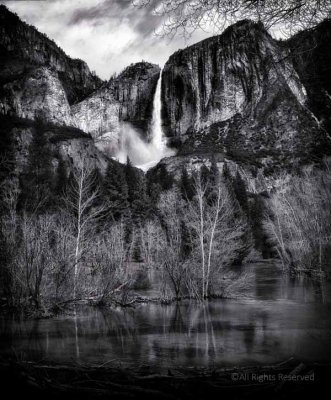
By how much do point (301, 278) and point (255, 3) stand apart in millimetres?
28551

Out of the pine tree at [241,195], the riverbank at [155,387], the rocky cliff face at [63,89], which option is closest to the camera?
the riverbank at [155,387]

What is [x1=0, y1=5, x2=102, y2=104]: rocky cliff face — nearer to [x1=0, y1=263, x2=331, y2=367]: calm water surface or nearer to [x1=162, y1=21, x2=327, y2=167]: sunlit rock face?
[x1=162, y1=21, x2=327, y2=167]: sunlit rock face

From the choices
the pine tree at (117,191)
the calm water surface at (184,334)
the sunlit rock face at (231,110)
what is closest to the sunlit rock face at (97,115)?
the sunlit rock face at (231,110)

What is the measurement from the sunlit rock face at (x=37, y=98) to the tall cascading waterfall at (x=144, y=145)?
21.8 m

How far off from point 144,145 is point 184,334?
95.2m

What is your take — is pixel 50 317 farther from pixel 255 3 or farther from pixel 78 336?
pixel 255 3

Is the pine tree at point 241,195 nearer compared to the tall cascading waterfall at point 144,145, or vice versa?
the pine tree at point 241,195

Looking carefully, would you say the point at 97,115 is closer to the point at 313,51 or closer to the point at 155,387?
the point at 313,51

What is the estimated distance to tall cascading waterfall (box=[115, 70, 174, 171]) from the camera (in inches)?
3959

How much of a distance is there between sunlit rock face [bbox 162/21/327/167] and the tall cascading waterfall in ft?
12.0

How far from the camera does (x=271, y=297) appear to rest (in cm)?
2025

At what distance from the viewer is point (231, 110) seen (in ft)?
327

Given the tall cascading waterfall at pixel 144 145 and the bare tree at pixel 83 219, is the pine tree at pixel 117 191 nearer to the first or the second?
the bare tree at pixel 83 219

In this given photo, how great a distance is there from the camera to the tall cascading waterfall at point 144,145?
10056 cm
